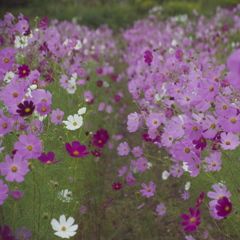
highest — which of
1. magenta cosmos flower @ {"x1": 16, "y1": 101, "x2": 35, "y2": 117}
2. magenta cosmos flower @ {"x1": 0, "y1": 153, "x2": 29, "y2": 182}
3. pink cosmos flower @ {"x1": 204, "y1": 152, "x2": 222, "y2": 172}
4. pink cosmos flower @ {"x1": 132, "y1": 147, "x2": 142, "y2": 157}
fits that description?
pink cosmos flower @ {"x1": 132, "y1": 147, "x2": 142, "y2": 157}

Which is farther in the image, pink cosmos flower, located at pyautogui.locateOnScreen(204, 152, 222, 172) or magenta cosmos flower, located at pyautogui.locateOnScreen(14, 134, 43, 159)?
pink cosmos flower, located at pyautogui.locateOnScreen(204, 152, 222, 172)

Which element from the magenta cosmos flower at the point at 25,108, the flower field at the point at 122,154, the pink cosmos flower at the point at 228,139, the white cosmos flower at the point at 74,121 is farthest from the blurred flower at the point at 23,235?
the pink cosmos flower at the point at 228,139

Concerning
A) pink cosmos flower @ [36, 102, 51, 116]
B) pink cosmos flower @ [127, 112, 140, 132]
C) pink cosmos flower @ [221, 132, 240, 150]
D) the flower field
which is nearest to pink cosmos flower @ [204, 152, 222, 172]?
the flower field

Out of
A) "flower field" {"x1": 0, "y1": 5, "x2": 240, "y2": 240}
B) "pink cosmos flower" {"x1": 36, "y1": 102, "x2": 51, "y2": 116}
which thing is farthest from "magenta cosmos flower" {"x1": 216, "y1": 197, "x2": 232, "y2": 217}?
"pink cosmos flower" {"x1": 36, "y1": 102, "x2": 51, "y2": 116}

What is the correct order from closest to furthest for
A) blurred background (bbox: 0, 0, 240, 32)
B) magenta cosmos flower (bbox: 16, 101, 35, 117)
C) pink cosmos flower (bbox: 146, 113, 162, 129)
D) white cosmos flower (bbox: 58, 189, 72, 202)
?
magenta cosmos flower (bbox: 16, 101, 35, 117), white cosmos flower (bbox: 58, 189, 72, 202), pink cosmos flower (bbox: 146, 113, 162, 129), blurred background (bbox: 0, 0, 240, 32)

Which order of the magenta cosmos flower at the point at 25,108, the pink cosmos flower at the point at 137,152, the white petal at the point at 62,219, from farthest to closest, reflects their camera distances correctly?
1. the pink cosmos flower at the point at 137,152
2. the magenta cosmos flower at the point at 25,108
3. the white petal at the point at 62,219

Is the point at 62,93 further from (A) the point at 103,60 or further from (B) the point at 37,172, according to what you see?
(A) the point at 103,60

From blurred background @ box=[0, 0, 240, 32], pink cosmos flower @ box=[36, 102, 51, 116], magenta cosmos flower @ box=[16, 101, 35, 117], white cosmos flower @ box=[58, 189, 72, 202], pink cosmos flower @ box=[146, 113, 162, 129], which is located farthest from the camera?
blurred background @ box=[0, 0, 240, 32]

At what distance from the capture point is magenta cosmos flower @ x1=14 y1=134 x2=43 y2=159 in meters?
1.34

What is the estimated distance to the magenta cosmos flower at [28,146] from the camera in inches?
52.7

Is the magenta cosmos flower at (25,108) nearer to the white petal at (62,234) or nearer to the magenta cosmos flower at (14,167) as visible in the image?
the magenta cosmos flower at (14,167)

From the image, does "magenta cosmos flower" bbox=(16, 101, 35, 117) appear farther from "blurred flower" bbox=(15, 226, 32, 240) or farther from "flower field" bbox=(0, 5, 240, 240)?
"blurred flower" bbox=(15, 226, 32, 240)

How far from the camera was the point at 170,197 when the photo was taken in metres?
2.85

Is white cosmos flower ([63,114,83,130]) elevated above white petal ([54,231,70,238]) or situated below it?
above
